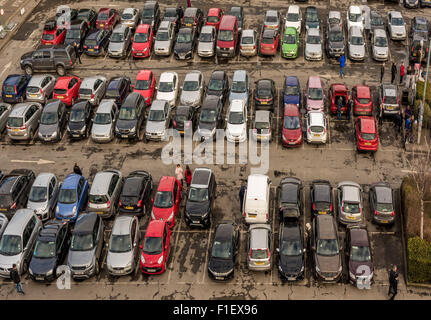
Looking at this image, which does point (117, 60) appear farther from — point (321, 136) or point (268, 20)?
→ point (321, 136)

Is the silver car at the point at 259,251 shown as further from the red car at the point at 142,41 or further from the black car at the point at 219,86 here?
the red car at the point at 142,41

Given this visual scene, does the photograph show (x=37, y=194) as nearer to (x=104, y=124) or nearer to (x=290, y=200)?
(x=104, y=124)

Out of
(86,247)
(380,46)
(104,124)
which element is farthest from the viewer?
(380,46)

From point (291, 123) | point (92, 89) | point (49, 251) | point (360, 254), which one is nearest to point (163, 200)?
point (49, 251)

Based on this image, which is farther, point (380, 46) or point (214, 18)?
point (214, 18)

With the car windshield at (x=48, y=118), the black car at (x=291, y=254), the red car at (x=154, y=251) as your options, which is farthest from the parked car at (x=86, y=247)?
the car windshield at (x=48, y=118)

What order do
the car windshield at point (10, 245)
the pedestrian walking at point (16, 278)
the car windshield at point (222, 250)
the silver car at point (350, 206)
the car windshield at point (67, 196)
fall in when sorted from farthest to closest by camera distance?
the car windshield at point (67, 196), the silver car at point (350, 206), the car windshield at point (10, 245), the car windshield at point (222, 250), the pedestrian walking at point (16, 278)

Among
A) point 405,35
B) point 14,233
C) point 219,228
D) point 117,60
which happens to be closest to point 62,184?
point 14,233
